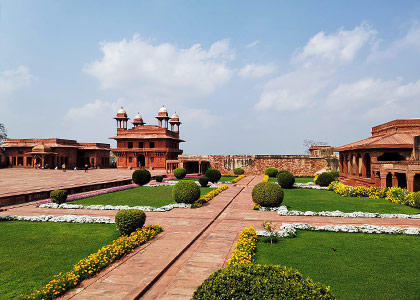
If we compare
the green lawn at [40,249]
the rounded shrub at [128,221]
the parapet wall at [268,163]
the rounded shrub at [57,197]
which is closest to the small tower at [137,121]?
the parapet wall at [268,163]

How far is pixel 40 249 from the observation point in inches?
A: 280

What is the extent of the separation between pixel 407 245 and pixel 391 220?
130 inches

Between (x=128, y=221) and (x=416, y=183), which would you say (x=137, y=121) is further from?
(x=128, y=221)

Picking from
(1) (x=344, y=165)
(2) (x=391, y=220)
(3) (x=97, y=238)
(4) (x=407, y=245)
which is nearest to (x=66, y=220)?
(3) (x=97, y=238)

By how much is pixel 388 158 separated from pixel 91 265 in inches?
890

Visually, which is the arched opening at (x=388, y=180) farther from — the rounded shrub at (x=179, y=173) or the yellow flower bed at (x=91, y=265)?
A: the rounded shrub at (x=179, y=173)

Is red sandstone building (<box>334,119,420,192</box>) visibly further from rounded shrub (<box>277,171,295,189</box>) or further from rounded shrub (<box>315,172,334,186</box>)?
rounded shrub (<box>277,171,295,189</box>)

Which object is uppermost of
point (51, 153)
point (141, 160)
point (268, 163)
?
point (51, 153)

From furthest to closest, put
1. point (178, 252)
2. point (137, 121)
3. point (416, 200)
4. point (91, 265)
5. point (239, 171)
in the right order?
point (137, 121)
point (239, 171)
point (416, 200)
point (178, 252)
point (91, 265)

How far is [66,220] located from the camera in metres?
10.4

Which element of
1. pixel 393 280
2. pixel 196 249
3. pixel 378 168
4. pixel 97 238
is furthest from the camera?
pixel 378 168

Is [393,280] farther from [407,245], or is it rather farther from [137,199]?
[137,199]

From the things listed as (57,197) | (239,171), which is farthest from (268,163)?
(57,197)

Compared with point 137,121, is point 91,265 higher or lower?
lower
